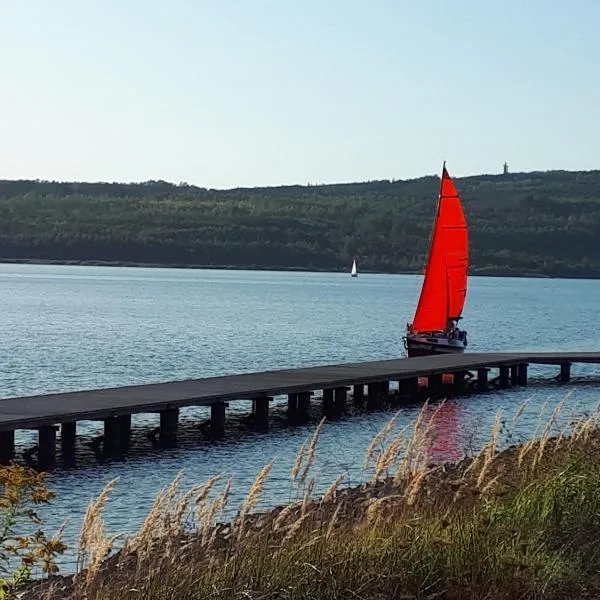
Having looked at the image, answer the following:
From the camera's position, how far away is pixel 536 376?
40500mm

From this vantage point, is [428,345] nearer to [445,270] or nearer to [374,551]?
[445,270]

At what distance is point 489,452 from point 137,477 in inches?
412

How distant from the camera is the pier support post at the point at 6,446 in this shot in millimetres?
18875

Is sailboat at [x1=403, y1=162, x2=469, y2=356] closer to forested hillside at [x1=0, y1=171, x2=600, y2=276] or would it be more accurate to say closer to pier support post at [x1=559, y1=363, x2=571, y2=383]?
pier support post at [x1=559, y1=363, x2=571, y2=383]

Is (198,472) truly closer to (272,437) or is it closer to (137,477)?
(137,477)

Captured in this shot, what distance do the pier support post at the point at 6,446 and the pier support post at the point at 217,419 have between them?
5.04 metres

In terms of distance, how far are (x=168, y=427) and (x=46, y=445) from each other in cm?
313

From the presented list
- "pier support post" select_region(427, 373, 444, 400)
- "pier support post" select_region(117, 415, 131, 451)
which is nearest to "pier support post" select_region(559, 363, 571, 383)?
"pier support post" select_region(427, 373, 444, 400)

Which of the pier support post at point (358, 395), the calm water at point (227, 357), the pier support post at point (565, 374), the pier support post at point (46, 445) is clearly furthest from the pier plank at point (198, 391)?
the pier support post at point (565, 374)

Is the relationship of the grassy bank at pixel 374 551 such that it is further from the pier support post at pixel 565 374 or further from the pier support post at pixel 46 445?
the pier support post at pixel 565 374

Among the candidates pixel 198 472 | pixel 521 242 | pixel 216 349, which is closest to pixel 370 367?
pixel 198 472

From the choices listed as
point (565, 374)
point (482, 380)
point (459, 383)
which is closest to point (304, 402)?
point (459, 383)

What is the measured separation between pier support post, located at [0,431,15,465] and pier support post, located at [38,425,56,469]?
45cm

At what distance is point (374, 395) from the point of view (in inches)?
1153
